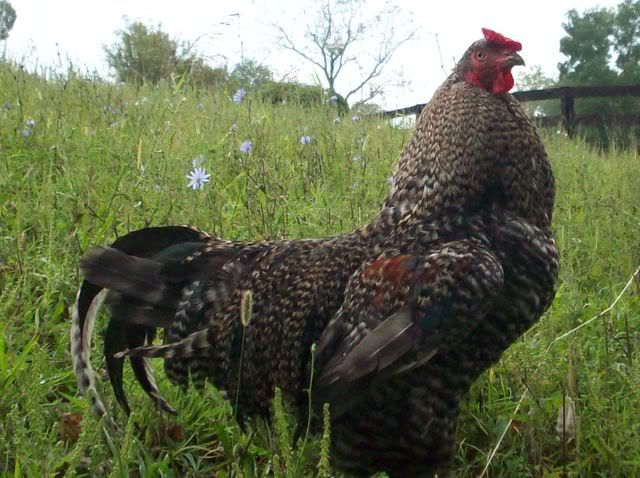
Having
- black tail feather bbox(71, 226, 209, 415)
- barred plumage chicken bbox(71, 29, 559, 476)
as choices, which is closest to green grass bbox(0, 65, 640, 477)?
black tail feather bbox(71, 226, 209, 415)

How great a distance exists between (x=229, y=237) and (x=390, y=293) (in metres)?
1.91

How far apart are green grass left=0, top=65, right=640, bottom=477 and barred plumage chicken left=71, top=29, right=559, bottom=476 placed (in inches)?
9.5

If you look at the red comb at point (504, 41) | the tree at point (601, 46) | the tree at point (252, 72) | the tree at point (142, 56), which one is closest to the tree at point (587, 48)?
the tree at point (601, 46)

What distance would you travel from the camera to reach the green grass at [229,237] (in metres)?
2.42

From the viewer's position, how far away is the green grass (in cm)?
242

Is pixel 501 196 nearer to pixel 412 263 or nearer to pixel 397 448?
pixel 412 263

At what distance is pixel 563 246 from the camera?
3.88m

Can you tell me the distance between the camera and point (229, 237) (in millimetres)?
3900

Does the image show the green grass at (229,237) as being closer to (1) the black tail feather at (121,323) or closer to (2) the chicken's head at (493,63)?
(1) the black tail feather at (121,323)

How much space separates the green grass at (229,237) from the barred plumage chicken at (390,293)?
0.79 feet

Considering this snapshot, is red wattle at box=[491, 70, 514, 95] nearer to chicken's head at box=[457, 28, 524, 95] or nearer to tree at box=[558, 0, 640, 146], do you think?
chicken's head at box=[457, 28, 524, 95]

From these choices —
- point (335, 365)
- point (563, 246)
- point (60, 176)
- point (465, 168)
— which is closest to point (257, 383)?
point (335, 365)

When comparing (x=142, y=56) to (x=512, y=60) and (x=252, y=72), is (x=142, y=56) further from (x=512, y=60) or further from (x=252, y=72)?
(x=512, y=60)

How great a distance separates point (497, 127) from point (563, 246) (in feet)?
5.35
